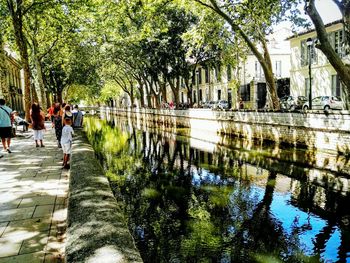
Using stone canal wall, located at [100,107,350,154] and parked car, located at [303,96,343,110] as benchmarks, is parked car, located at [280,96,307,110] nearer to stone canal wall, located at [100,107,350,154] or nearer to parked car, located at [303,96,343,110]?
parked car, located at [303,96,343,110]

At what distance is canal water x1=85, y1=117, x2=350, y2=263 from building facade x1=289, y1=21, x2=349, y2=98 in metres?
15.7

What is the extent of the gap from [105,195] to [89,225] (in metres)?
1.01

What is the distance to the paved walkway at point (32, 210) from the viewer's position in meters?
3.91

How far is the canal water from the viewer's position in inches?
202

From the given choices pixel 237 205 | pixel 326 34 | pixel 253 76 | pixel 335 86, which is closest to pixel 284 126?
pixel 326 34

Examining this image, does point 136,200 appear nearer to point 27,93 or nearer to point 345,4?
point 345,4

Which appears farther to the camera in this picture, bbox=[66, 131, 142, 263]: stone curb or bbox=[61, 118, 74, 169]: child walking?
bbox=[61, 118, 74, 169]: child walking

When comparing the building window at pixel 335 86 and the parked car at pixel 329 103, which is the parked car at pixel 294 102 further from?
the building window at pixel 335 86

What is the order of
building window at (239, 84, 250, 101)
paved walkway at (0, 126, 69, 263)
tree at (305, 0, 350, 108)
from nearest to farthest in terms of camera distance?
paved walkway at (0, 126, 69, 263) < tree at (305, 0, 350, 108) < building window at (239, 84, 250, 101)

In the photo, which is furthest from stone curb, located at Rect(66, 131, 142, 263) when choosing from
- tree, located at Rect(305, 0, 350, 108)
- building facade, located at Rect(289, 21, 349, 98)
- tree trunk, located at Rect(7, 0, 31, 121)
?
building facade, located at Rect(289, 21, 349, 98)

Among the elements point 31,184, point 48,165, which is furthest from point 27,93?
point 31,184

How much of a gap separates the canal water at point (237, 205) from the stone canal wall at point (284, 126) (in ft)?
2.08

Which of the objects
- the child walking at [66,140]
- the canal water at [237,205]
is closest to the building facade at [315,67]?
the canal water at [237,205]

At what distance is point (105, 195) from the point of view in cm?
394
